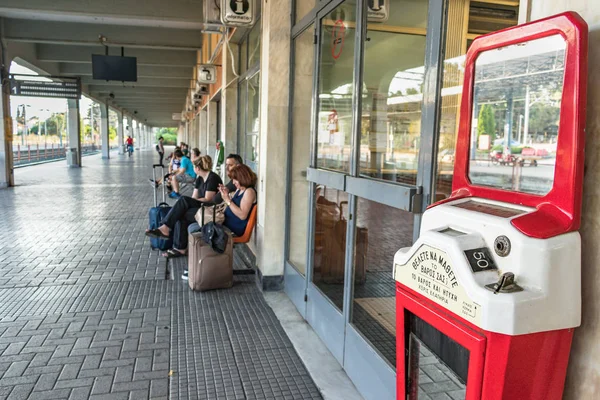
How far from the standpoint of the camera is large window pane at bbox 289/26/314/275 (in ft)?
13.3

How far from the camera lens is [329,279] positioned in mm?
3428

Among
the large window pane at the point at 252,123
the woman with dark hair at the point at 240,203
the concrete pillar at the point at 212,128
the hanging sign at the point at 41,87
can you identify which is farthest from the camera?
the concrete pillar at the point at 212,128

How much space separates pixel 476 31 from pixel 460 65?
15 cm

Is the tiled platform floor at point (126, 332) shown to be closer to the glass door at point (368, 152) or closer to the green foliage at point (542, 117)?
the glass door at point (368, 152)

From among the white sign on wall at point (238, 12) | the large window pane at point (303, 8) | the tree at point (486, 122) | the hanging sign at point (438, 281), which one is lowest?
the hanging sign at point (438, 281)

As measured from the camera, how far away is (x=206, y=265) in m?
4.23

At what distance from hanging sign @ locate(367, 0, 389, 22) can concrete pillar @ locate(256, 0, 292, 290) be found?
4.50 feet

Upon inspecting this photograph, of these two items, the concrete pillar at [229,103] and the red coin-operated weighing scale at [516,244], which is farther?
the concrete pillar at [229,103]

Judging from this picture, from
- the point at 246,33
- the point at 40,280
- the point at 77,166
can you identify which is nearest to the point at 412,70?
the point at 40,280

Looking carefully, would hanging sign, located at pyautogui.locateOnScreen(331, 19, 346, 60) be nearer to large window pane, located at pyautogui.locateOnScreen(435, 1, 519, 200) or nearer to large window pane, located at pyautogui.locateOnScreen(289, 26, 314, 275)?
large window pane, located at pyautogui.locateOnScreen(289, 26, 314, 275)

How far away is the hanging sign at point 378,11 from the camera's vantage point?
8.96 feet

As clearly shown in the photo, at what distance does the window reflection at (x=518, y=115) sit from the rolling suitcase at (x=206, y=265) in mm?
3145

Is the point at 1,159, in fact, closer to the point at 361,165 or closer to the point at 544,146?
the point at 361,165

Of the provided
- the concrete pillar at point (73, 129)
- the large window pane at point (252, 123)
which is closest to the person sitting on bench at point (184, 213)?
the large window pane at point (252, 123)
